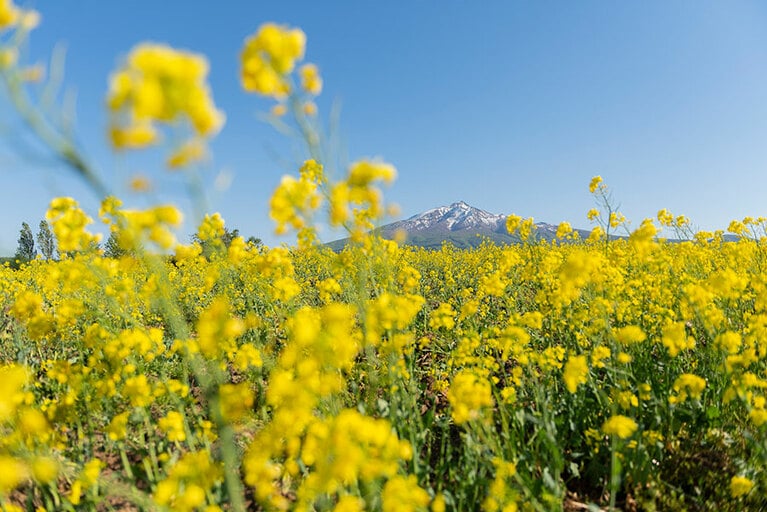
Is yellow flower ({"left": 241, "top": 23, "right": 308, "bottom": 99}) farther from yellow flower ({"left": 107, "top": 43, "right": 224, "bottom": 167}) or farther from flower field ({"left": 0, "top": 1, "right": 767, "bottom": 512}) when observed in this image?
yellow flower ({"left": 107, "top": 43, "right": 224, "bottom": 167})

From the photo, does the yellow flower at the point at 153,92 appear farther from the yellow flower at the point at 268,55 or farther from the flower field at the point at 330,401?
the yellow flower at the point at 268,55

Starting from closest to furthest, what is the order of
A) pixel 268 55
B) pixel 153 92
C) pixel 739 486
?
pixel 153 92 → pixel 268 55 → pixel 739 486

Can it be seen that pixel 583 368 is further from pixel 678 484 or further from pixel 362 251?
pixel 362 251

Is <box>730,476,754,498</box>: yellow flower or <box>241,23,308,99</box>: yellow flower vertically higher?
<box>241,23,308,99</box>: yellow flower

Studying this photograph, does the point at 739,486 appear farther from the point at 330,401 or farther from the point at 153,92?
the point at 153,92

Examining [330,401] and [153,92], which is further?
[330,401]

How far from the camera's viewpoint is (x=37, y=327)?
312 centimetres

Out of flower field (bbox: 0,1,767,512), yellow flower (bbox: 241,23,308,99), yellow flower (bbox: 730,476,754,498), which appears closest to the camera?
flower field (bbox: 0,1,767,512)

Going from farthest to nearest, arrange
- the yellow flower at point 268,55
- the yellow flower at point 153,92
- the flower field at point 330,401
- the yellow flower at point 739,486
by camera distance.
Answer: the yellow flower at point 739,486 → the yellow flower at point 268,55 → the flower field at point 330,401 → the yellow flower at point 153,92

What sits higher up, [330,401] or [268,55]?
[268,55]

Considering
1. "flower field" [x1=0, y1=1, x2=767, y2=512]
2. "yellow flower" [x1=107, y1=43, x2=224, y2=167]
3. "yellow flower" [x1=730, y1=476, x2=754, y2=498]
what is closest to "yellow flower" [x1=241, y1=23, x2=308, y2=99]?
"flower field" [x1=0, y1=1, x2=767, y2=512]

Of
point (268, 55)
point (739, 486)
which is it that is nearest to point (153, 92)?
point (268, 55)

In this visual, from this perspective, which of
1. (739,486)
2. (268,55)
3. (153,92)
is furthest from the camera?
(739,486)

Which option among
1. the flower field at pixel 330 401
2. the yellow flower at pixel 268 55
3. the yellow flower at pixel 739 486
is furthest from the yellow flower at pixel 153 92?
the yellow flower at pixel 739 486
